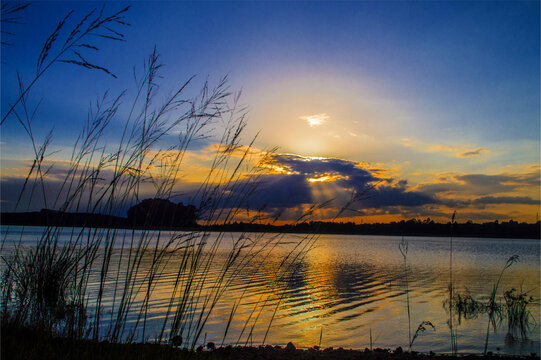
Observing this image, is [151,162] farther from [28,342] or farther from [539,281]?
[539,281]

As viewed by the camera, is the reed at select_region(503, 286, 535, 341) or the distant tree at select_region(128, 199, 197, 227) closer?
the distant tree at select_region(128, 199, 197, 227)

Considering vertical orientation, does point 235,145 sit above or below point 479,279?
above

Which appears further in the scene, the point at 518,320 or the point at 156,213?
the point at 518,320

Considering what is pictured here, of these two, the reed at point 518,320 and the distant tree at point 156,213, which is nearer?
the distant tree at point 156,213

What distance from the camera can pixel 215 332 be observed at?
782cm

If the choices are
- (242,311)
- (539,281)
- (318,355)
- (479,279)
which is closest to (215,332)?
(242,311)

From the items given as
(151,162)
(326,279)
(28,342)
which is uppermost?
(151,162)

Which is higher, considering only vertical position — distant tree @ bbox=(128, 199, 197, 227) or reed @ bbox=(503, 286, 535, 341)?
distant tree @ bbox=(128, 199, 197, 227)

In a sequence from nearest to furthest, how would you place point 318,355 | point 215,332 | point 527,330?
point 318,355
point 215,332
point 527,330

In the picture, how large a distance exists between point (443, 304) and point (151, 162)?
11485 millimetres

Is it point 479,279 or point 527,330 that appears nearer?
point 527,330

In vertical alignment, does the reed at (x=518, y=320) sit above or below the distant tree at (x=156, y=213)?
Answer: below

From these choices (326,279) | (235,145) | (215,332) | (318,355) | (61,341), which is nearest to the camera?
(61,341)

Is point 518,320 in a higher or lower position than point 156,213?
lower
